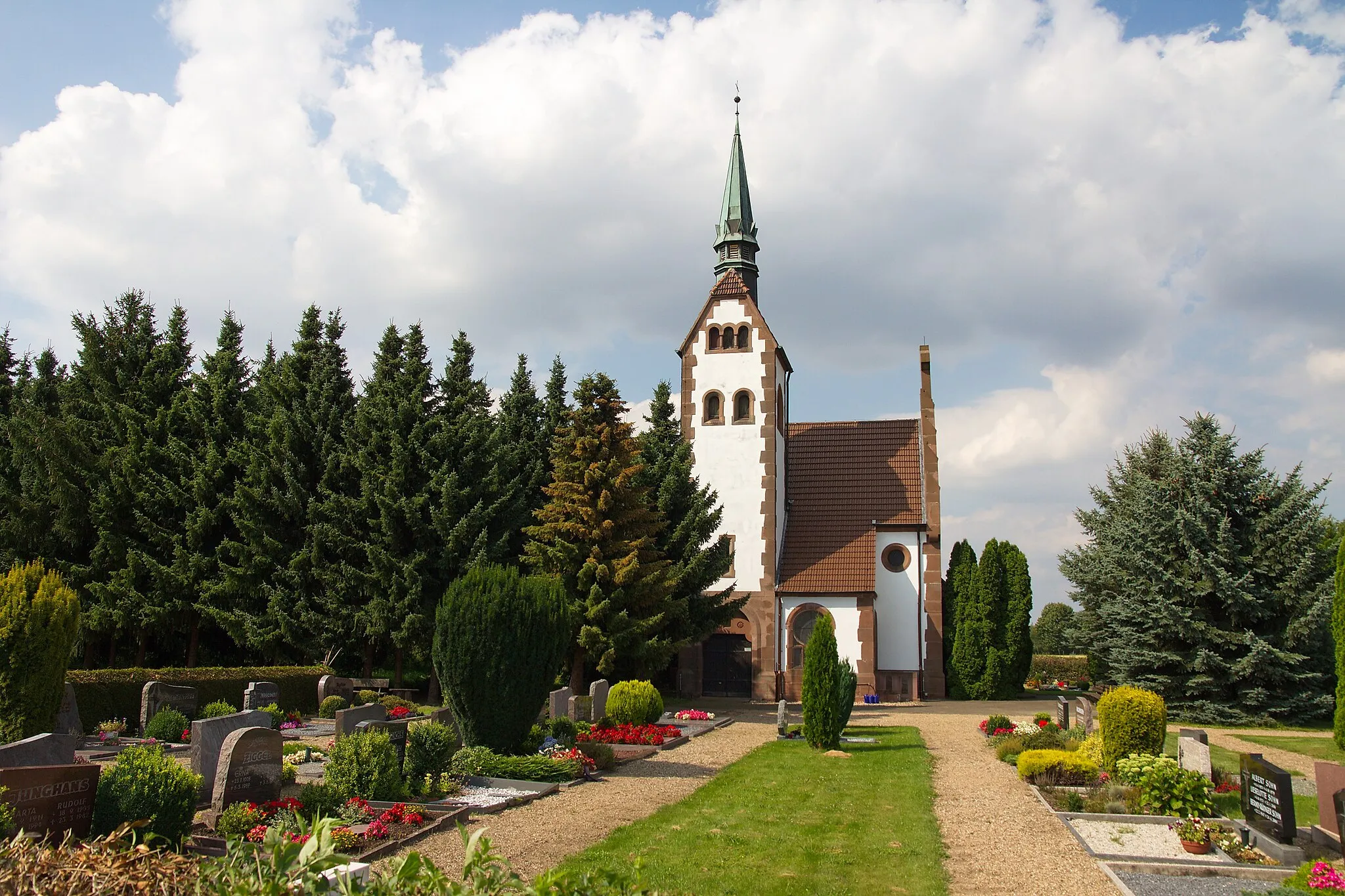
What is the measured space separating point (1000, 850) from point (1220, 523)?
19.1m

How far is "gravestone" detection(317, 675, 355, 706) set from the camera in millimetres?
24469

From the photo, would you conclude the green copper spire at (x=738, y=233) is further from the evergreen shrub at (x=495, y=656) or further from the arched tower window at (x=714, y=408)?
the evergreen shrub at (x=495, y=656)

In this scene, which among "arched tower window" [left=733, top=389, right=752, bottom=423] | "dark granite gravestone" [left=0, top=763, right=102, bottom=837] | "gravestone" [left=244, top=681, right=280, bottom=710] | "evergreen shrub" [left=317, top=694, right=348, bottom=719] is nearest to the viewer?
"dark granite gravestone" [left=0, top=763, right=102, bottom=837]

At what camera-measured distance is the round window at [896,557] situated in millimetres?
34500

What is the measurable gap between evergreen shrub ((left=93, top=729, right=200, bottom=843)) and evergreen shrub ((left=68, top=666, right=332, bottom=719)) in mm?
11082

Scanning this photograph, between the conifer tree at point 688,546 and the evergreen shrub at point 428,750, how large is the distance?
1341cm

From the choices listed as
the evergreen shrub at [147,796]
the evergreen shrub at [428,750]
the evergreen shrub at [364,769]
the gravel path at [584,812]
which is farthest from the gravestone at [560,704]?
the evergreen shrub at [147,796]

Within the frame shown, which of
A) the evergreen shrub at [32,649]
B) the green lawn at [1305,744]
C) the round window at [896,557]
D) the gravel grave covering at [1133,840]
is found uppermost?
the round window at [896,557]

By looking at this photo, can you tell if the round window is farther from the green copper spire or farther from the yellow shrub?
the yellow shrub

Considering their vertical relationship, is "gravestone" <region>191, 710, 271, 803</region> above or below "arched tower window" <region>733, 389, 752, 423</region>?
below

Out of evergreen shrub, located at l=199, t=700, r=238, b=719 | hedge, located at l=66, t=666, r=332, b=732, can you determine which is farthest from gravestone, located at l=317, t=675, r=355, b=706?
evergreen shrub, located at l=199, t=700, r=238, b=719

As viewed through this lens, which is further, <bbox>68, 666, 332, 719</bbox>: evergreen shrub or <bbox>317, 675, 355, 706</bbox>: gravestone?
<bbox>317, 675, 355, 706</bbox>: gravestone

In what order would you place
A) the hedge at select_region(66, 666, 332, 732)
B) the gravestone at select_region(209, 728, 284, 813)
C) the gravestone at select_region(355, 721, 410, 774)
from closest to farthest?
the gravestone at select_region(209, 728, 284, 813), the gravestone at select_region(355, 721, 410, 774), the hedge at select_region(66, 666, 332, 732)

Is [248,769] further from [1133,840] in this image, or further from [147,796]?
[1133,840]
